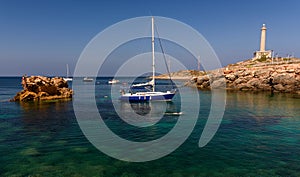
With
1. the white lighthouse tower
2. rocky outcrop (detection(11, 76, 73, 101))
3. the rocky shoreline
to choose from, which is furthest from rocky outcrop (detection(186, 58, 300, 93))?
rocky outcrop (detection(11, 76, 73, 101))

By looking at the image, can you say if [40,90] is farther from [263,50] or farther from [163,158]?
[263,50]

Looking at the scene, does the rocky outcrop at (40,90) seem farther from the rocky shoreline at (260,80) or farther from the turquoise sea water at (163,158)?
the rocky shoreline at (260,80)

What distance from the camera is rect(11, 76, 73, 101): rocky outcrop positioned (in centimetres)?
5372

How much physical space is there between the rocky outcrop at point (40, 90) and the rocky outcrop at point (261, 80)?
213 ft

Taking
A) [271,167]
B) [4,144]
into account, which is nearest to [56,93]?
[4,144]

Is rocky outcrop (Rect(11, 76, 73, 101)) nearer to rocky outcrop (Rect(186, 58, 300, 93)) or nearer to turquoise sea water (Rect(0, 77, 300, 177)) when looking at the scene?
turquoise sea water (Rect(0, 77, 300, 177))

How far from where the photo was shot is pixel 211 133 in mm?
23781

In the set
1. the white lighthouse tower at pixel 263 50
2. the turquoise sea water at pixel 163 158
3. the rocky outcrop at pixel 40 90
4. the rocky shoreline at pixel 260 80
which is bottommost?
the turquoise sea water at pixel 163 158

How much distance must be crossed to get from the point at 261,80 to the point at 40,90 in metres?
76.8

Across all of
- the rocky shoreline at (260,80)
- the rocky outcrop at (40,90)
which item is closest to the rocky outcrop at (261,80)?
the rocky shoreline at (260,80)

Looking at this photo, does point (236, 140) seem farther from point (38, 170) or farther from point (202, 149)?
point (38, 170)

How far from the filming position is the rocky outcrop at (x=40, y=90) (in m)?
53.7

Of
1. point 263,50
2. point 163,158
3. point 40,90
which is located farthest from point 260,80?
point 163,158

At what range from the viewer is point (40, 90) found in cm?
5612
